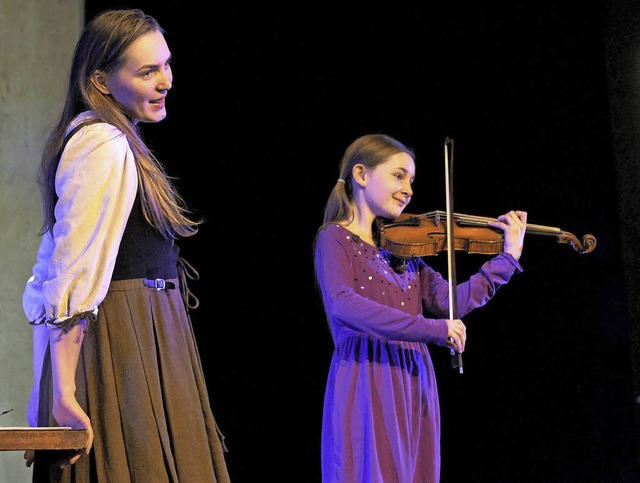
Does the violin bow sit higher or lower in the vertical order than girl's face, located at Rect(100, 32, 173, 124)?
lower

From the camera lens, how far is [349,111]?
2.91 metres

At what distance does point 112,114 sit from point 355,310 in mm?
923

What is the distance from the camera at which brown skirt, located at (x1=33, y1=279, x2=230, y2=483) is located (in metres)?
1.23

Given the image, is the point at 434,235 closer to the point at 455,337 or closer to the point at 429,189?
the point at 455,337

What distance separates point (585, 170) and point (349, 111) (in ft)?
2.98

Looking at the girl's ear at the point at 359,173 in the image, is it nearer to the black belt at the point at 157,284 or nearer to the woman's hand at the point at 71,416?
the black belt at the point at 157,284

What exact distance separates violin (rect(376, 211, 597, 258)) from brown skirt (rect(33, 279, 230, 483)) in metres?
1.01

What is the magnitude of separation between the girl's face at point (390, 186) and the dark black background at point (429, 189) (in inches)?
21.0

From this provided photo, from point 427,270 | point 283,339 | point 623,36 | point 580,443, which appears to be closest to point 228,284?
point 283,339

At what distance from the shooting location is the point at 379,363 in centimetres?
215

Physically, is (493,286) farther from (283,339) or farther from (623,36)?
(623,36)

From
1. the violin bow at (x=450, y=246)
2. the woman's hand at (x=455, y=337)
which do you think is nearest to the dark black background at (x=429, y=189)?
the violin bow at (x=450, y=246)

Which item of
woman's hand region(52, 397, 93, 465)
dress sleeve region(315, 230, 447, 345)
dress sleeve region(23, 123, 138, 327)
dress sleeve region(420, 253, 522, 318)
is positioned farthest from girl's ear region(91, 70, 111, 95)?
dress sleeve region(420, 253, 522, 318)

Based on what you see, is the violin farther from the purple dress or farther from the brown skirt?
the brown skirt
